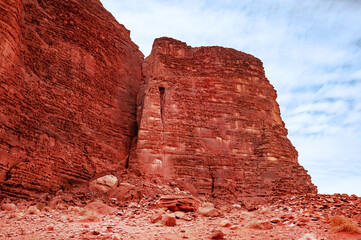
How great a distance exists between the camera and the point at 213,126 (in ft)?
69.8

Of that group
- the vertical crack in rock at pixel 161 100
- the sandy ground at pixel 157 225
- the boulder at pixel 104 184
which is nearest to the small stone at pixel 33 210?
the sandy ground at pixel 157 225

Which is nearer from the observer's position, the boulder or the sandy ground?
the sandy ground

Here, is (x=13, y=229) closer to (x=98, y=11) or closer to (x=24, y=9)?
(x=24, y=9)

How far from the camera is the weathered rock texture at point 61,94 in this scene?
1384 centimetres

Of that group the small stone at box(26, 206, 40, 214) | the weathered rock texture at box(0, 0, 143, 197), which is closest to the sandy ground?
the small stone at box(26, 206, 40, 214)

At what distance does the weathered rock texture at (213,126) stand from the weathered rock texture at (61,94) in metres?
2.18

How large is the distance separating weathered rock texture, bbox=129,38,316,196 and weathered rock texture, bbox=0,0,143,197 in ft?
7.15

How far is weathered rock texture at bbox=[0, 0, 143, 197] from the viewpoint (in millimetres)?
13844

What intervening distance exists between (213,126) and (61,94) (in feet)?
35.4

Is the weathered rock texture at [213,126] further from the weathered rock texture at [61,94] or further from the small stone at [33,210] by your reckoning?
the small stone at [33,210]

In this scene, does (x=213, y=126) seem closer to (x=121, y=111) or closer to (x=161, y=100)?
(x=161, y=100)

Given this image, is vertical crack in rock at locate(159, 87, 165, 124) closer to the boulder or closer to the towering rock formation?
the towering rock formation

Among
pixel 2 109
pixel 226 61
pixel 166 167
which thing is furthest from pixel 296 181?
pixel 2 109

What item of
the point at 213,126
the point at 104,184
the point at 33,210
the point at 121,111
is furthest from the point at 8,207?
the point at 213,126
